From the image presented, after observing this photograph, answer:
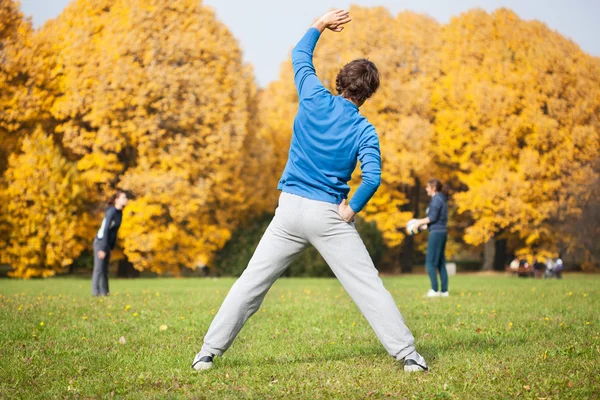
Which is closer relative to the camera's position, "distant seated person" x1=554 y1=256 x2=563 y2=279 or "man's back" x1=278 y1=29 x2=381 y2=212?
"man's back" x1=278 y1=29 x2=381 y2=212

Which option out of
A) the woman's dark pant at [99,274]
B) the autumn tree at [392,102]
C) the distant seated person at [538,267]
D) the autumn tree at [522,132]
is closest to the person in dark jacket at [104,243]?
the woman's dark pant at [99,274]

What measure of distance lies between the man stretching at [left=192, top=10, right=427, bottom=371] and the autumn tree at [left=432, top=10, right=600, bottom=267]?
928 inches

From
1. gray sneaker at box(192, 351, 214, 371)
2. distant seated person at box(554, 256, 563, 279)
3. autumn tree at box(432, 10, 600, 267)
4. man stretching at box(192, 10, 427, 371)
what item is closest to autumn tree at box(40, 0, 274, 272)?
autumn tree at box(432, 10, 600, 267)

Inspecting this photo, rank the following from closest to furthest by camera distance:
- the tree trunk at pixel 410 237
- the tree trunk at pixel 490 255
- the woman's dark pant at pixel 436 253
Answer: the woman's dark pant at pixel 436 253 → the tree trunk at pixel 410 237 → the tree trunk at pixel 490 255

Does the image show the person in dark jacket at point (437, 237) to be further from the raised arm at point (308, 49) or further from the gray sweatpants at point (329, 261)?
the raised arm at point (308, 49)

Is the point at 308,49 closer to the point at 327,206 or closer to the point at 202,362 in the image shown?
the point at 327,206

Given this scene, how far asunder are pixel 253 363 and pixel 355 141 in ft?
6.82

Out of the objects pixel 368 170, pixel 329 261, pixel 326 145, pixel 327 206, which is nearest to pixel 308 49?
pixel 326 145

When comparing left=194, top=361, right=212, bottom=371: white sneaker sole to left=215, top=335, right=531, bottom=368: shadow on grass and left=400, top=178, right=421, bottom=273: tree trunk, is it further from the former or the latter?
left=400, top=178, right=421, bottom=273: tree trunk

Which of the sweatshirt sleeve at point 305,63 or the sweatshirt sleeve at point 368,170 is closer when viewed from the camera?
the sweatshirt sleeve at point 368,170

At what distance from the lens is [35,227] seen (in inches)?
868

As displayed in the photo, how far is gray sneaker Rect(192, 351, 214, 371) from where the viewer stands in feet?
15.7

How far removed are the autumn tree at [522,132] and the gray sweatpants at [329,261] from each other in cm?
2359

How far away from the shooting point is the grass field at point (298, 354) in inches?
169
